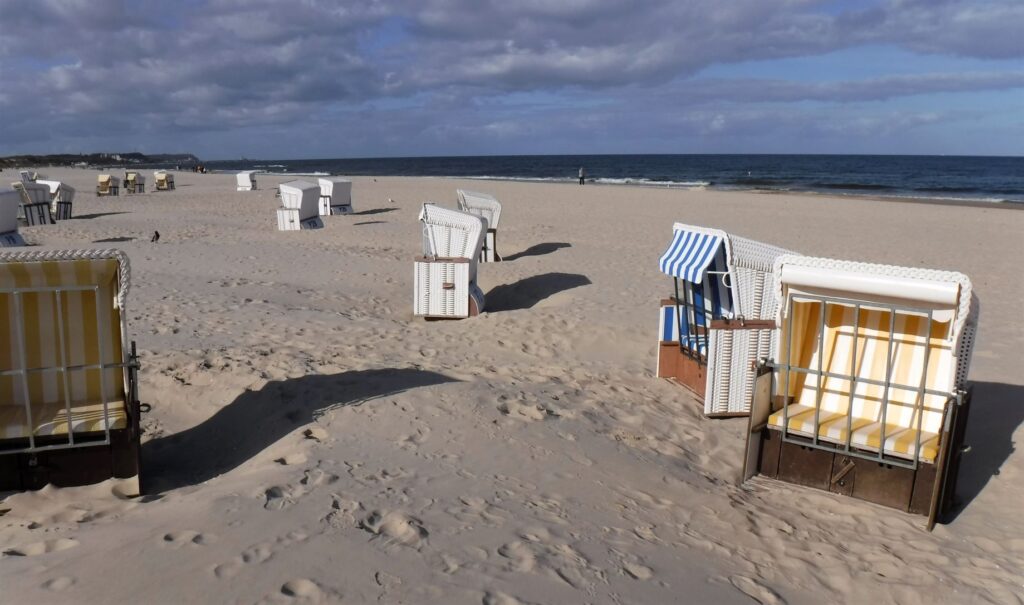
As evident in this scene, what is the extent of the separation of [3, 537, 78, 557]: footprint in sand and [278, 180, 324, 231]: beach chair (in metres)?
16.3

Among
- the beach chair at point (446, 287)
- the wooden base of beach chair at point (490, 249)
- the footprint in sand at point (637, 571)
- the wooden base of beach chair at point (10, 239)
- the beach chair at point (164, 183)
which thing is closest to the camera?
the footprint in sand at point (637, 571)

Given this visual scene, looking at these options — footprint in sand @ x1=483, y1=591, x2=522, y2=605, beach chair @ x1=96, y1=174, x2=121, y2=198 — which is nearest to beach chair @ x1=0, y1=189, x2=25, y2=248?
footprint in sand @ x1=483, y1=591, x2=522, y2=605

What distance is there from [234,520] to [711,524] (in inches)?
109

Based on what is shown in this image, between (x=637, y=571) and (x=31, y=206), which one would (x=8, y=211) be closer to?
(x=31, y=206)

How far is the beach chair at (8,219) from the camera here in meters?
13.8

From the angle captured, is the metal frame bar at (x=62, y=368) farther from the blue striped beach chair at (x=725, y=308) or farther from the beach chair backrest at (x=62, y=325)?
the blue striped beach chair at (x=725, y=308)

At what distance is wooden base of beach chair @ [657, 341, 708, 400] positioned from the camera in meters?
7.20

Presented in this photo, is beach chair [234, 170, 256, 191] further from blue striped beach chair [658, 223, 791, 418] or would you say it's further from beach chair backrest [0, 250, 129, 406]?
beach chair backrest [0, 250, 129, 406]

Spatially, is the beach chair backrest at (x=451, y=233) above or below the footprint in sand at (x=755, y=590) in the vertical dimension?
above

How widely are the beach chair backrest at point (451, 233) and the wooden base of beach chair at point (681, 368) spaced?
152 inches

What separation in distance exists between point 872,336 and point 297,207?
1643cm

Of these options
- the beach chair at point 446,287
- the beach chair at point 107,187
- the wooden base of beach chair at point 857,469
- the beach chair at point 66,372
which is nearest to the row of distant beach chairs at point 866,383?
the wooden base of beach chair at point 857,469

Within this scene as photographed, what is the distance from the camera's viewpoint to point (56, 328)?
498 cm

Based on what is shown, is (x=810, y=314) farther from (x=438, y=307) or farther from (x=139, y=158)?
(x=139, y=158)
